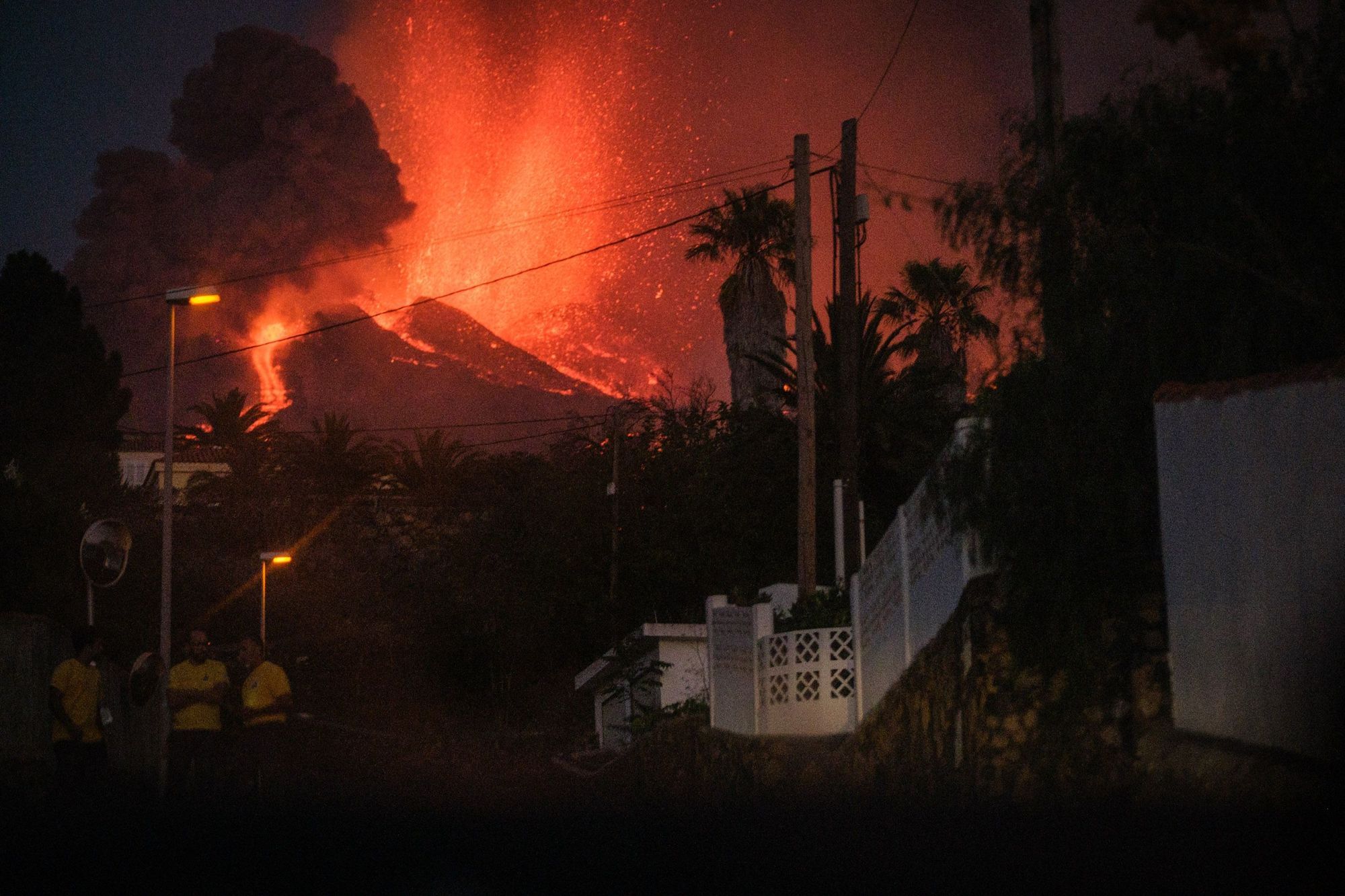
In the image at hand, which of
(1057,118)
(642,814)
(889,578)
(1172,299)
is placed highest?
(1057,118)

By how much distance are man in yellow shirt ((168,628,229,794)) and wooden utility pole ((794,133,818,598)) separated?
690 cm

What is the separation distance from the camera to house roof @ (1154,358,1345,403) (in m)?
7.00

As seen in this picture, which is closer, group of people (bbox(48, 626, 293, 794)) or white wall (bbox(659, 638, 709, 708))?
group of people (bbox(48, 626, 293, 794))

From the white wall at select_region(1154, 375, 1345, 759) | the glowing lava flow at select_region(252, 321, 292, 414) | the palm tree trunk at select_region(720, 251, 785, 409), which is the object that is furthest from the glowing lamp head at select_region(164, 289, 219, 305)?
the glowing lava flow at select_region(252, 321, 292, 414)

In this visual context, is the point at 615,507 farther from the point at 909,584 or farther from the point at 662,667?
the point at 909,584

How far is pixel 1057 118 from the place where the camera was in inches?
451

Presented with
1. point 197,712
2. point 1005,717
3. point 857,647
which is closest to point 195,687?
point 197,712

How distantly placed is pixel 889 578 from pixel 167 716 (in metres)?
7.21

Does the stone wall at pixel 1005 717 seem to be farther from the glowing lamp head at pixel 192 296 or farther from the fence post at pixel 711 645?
the glowing lamp head at pixel 192 296

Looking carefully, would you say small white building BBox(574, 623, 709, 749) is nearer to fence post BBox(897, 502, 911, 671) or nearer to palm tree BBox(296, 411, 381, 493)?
fence post BBox(897, 502, 911, 671)

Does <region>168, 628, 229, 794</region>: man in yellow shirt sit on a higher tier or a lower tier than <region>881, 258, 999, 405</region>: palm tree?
lower

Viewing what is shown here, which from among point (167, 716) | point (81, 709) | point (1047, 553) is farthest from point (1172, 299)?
point (167, 716)

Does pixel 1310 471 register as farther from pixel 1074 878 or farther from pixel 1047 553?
pixel 1047 553

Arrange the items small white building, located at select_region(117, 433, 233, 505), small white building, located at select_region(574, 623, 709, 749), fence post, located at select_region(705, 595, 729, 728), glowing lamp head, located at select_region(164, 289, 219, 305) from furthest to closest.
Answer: small white building, located at select_region(117, 433, 233, 505)
small white building, located at select_region(574, 623, 709, 749)
fence post, located at select_region(705, 595, 729, 728)
glowing lamp head, located at select_region(164, 289, 219, 305)
